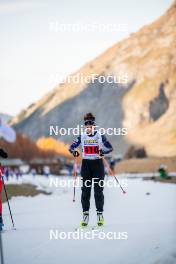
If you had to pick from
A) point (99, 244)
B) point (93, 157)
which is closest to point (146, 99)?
point (93, 157)

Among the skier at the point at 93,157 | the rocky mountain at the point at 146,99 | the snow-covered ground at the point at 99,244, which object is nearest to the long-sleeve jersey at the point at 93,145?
the skier at the point at 93,157

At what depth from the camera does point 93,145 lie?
1152 centimetres

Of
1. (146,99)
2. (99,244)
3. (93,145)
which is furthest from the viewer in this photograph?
(146,99)

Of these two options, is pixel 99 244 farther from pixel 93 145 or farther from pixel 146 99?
pixel 146 99

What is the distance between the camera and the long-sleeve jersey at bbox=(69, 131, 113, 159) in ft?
37.7

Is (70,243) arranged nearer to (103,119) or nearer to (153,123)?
(153,123)

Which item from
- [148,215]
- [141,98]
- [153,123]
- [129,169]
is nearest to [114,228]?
[148,215]

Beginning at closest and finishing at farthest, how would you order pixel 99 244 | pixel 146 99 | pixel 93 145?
pixel 99 244, pixel 93 145, pixel 146 99

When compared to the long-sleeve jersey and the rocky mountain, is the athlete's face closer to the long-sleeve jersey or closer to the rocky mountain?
the long-sleeve jersey

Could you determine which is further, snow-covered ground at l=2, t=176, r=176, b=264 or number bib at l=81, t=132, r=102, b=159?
number bib at l=81, t=132, r=102, b=159

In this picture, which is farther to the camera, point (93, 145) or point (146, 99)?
point (146, 99)

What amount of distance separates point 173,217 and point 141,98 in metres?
166

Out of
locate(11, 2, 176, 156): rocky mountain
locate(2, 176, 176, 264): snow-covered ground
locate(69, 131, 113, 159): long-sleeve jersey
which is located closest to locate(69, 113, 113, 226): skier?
locate(69, 131, 113, 159): long-sleeve jersey

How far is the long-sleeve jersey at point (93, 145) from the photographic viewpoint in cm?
1150
